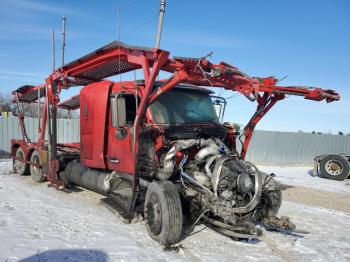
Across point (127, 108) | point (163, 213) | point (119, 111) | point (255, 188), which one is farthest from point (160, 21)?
point (163, 213)

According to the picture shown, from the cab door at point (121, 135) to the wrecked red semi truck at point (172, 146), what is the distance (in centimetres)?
2

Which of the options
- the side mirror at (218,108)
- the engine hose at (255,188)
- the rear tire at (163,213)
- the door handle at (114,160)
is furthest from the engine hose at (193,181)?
the side mirror at (218,108)

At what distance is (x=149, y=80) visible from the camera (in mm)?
5672

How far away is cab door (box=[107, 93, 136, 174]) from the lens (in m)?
6.35

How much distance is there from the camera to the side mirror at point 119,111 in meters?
6.29

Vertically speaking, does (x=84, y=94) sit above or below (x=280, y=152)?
above

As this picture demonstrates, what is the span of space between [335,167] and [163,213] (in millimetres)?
12024

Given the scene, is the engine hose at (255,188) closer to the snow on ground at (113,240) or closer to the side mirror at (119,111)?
the snow on ground at (113,240)

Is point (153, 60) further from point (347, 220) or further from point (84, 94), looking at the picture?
point (347, 220)

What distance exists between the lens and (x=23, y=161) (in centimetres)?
1069

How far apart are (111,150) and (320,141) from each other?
20680 mm

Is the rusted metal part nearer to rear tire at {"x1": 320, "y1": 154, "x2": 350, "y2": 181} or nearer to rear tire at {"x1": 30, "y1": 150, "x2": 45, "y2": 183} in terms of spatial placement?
rear tire at {"x1": 30, "y1": 150, "x2": 45, "y2": 183}

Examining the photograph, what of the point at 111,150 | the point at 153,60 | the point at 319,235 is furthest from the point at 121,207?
the point at 319,235

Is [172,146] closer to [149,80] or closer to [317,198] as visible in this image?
[149,80]
